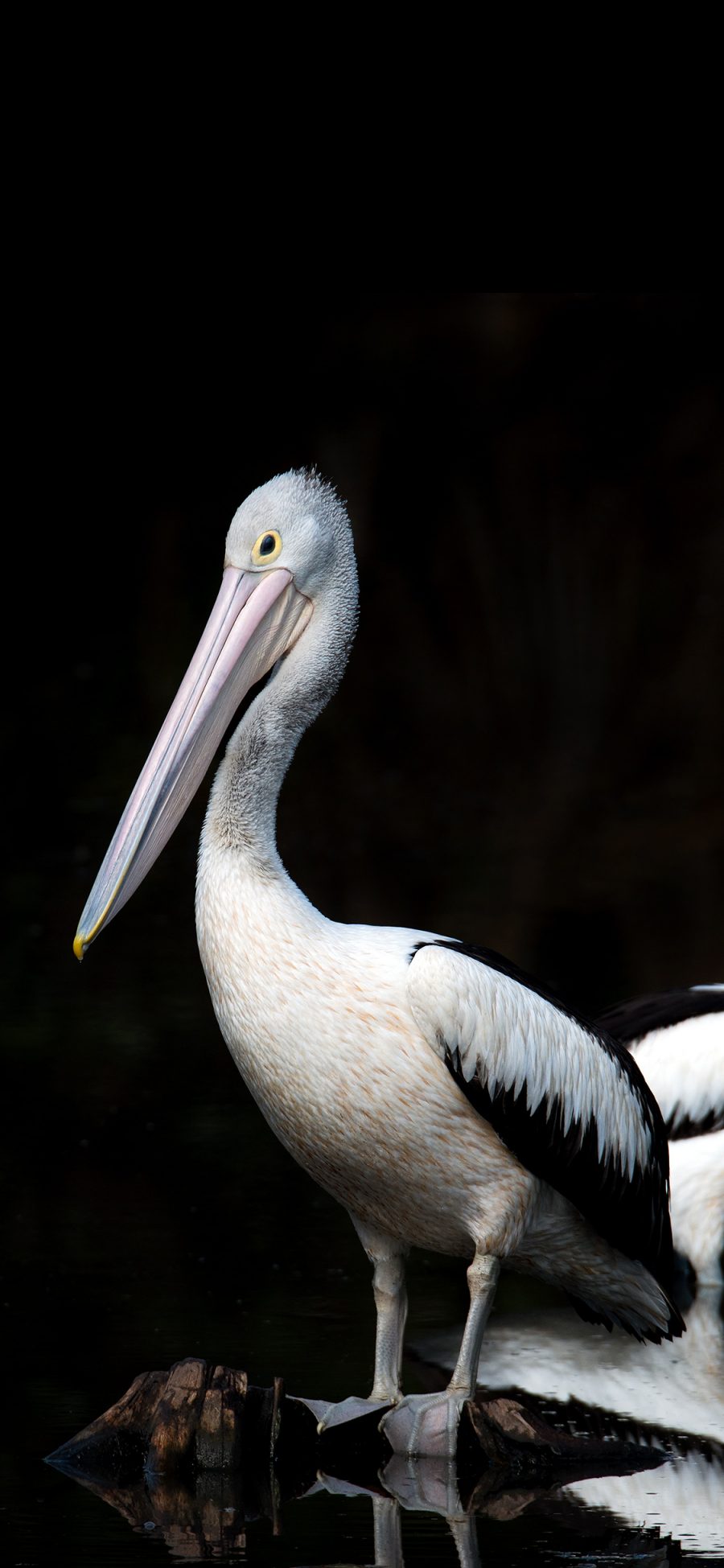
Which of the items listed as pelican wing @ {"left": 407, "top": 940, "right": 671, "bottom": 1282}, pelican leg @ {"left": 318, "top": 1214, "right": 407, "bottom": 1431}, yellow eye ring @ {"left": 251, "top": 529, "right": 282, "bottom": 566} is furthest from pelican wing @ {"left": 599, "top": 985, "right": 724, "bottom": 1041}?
yellow eye ring @ {"left": 251, "top": 529, "right": 282, "bottom": 566}

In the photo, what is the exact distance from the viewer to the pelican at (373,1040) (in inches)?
143

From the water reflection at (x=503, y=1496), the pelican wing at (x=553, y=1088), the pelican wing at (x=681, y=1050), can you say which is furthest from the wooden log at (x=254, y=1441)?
the pelican wing at (x=681, y=1050)

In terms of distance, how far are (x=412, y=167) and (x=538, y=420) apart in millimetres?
13130

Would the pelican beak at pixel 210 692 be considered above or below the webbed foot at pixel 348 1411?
above

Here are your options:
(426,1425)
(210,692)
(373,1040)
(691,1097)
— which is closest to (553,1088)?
(373,1040)

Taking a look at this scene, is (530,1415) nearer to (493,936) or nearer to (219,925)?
(219,925)

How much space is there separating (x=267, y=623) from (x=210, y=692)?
17 centimetres

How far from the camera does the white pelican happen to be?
197 inches

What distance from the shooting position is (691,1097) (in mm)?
5062

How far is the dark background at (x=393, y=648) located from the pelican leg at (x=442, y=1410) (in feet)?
7.19

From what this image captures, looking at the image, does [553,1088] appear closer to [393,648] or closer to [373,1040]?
[373,1040]

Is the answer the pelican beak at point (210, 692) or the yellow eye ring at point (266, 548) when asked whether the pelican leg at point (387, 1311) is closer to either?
the pelican beak at point (210, 692)

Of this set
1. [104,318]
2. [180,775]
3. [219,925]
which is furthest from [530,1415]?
[104,318]

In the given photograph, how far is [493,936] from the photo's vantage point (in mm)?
8766
